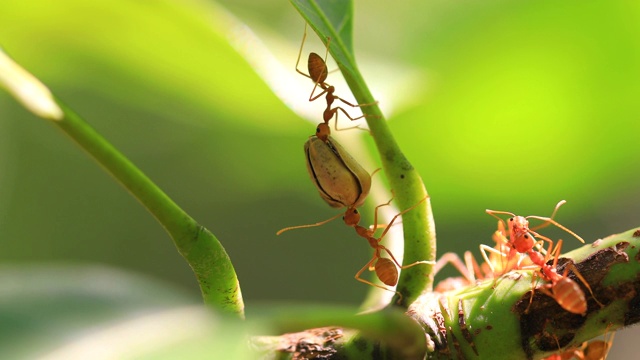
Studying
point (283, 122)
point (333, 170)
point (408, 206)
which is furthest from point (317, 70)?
point (408, 206)

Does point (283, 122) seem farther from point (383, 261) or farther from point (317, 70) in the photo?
point (383, 261)

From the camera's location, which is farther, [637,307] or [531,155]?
[531,155]

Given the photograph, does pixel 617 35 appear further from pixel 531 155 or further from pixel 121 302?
pixel 121 302

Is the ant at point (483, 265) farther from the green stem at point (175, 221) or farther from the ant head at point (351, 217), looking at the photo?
the green stem at point (175, 221)

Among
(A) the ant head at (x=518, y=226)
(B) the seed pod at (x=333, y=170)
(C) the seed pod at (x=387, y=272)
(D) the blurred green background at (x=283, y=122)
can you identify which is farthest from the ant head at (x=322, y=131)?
(A) the ant head at (x=518, y=226)

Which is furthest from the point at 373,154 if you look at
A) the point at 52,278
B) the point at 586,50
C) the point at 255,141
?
the point at 52,278

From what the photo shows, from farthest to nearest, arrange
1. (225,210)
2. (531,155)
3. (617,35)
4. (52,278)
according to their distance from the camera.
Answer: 1. (225,210)
2. (531,155)
3. (617,35)
4. (52,278)

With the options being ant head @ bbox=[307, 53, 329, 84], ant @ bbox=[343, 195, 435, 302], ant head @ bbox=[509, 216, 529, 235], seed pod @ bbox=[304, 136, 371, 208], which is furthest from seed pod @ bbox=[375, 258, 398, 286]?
ant head @ bbox=[307, 53, 329, 84]

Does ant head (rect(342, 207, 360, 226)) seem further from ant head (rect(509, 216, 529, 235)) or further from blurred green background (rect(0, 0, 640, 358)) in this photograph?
ant head (rect(509, 216, 529, 235))
